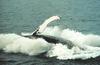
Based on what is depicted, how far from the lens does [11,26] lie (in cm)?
4538

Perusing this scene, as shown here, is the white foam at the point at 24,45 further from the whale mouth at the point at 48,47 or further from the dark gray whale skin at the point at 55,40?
the dark gray whale skin at the point at 55,40

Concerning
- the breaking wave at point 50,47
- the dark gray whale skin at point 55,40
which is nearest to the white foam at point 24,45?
the breaking wave at point 50,47

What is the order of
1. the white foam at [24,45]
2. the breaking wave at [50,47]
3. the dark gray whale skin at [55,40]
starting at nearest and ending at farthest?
1. the breaking wave at [50,47]
2. the dark gray whale skin at [55,40]
3. the white foam at [24,45]

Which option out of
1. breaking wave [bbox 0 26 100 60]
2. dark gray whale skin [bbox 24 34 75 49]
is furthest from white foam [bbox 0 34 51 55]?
dark gray whale skin [bbox 24 34 75 49]

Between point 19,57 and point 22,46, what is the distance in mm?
1953

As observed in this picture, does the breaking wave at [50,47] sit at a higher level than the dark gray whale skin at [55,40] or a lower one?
lower

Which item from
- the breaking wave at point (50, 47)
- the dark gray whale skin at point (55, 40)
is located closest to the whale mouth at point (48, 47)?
the breaking wave at point (50, 47)

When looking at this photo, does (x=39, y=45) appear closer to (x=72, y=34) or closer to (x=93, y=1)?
(x=72, y=34)

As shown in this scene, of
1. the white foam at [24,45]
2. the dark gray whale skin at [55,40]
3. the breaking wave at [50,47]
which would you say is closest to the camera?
the breaking wave at [50,47]

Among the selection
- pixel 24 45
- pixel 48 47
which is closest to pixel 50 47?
pixel 48 47

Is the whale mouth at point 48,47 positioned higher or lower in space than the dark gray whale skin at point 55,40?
lower

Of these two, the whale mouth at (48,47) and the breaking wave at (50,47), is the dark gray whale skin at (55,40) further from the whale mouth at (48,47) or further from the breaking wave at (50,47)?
the breaking wave at (50,47)

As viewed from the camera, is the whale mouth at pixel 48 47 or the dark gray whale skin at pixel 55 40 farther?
the dark gray whale skin at pixel 55 40

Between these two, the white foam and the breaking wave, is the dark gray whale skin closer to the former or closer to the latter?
the breaking wave
